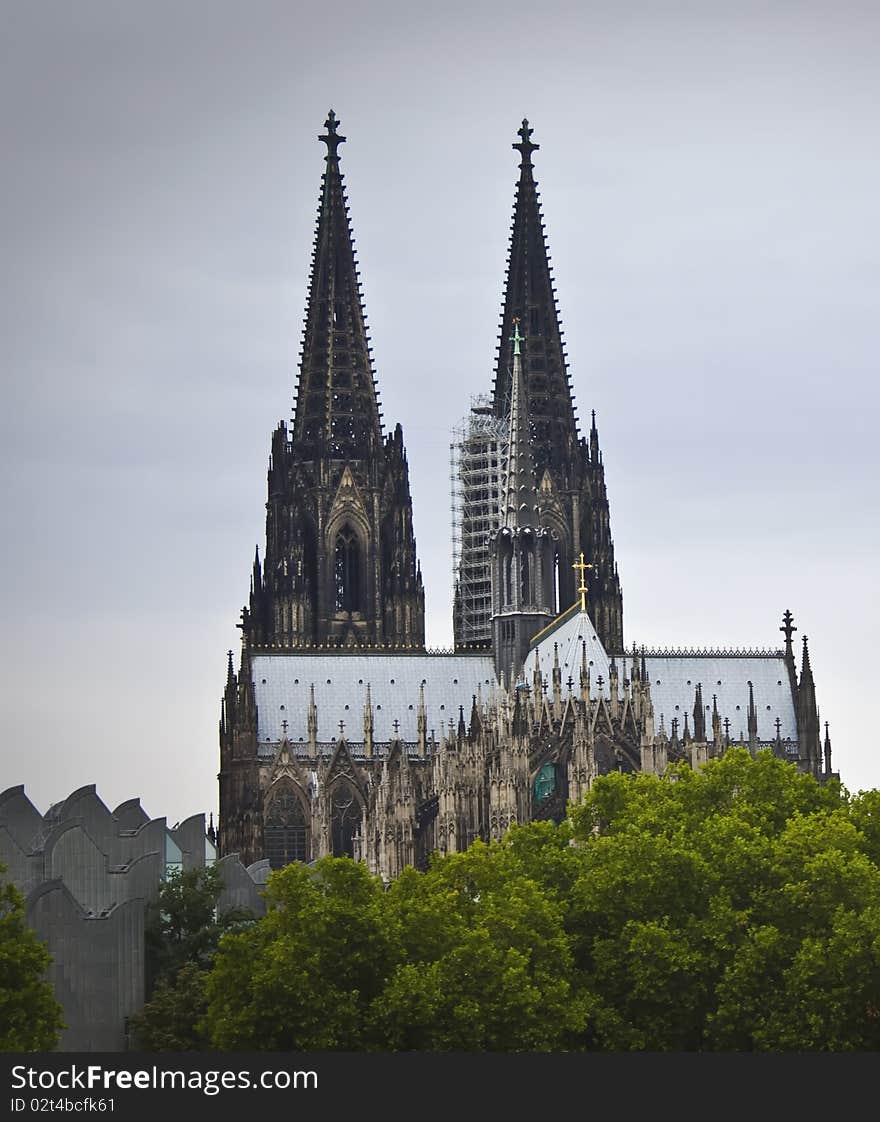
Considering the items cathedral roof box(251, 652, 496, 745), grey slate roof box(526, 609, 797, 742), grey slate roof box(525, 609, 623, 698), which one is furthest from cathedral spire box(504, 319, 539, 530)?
cathedral roof box(251, 652, 496, 745)

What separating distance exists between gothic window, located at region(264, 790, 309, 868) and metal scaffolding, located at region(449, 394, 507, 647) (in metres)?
26.9

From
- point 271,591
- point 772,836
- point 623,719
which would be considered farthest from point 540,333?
point 772,836

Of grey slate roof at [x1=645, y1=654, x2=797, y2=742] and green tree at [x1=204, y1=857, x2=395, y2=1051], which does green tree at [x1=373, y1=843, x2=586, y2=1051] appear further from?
grey slate roof at [x1=645, y1=654, x2=797, y2=742]

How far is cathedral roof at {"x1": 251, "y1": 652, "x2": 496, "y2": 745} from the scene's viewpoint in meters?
152

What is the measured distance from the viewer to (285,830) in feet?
485

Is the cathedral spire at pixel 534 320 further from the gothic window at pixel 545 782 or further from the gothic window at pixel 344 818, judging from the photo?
the gothic window at pixel 545 782

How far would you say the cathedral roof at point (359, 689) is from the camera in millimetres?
151625

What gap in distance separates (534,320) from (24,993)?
4550 inches

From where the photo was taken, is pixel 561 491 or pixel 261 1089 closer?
pixel 261 1089

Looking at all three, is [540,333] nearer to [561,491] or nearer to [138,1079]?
[561,491]

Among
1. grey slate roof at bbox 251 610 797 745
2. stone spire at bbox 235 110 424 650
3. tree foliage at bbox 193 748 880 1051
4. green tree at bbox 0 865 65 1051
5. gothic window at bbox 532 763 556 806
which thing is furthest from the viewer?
stone spire at bbox 235 110 424 650

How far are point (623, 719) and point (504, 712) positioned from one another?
17.4 feet

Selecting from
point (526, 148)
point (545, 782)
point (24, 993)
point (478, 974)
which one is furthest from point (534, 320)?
point (24, 993)

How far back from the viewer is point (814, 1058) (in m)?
58.0
